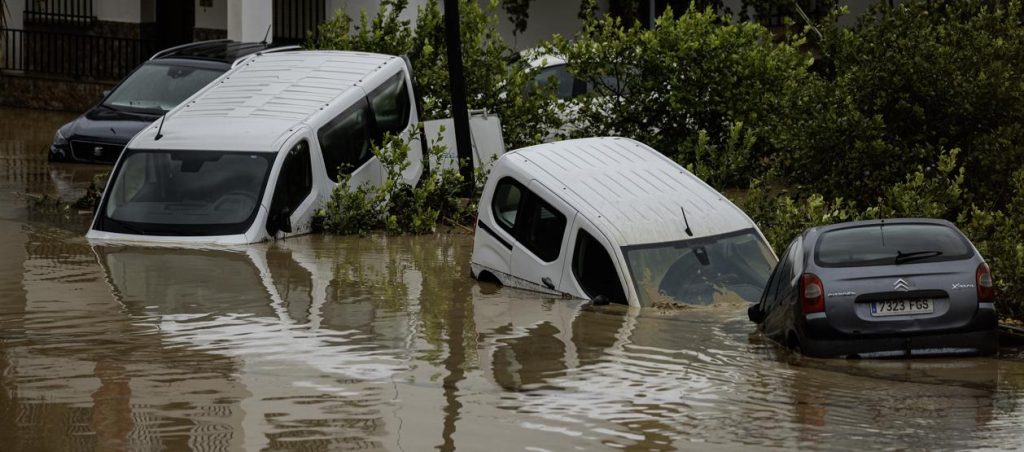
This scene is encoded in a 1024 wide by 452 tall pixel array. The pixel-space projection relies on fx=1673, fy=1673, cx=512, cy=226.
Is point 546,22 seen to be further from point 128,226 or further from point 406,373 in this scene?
point 406,373

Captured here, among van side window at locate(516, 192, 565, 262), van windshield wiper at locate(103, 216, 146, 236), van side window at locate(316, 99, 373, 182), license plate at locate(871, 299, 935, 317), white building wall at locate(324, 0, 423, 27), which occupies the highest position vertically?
white building wall at locate(324, 0, 423, 27)

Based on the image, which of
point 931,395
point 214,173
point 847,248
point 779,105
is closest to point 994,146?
point 779,105

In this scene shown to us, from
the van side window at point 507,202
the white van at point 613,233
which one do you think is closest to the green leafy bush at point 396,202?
the white van at point 613,233

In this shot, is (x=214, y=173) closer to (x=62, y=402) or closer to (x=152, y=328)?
(x=152, y=328)

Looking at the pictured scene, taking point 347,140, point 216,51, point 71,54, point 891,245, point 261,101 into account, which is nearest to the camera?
point 891,245

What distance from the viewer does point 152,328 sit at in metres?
11.7

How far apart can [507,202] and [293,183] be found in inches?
123

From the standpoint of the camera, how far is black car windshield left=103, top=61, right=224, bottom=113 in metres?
23.1

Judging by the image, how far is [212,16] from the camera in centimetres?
3466

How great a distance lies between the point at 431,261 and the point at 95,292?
3832 mm

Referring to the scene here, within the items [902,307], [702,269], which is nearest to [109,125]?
[702,269]

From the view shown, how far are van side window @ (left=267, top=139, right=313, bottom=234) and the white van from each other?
8.23 ft

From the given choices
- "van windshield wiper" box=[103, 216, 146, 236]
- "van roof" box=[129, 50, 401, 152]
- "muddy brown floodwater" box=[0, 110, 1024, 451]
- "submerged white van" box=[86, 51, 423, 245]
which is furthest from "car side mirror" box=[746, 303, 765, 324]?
"van windshield wiper" box=[103, 216, 146, 236]

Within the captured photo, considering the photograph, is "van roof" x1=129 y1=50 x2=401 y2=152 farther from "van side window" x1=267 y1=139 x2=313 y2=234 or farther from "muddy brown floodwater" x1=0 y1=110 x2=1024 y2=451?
"muddy brown floodwater" x1=0 y1=110 x2=1024 y2=451
